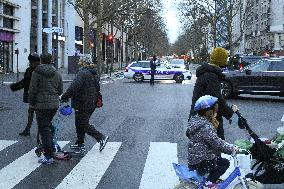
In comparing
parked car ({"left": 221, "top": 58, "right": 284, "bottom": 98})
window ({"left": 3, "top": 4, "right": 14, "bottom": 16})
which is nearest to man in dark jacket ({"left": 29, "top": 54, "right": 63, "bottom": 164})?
parked car ({"left": 221, "top": 58, "right": 284, "bottom": 98})

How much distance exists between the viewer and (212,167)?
607 centimetres

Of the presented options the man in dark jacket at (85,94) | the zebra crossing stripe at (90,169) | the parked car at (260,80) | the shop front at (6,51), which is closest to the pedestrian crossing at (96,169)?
the zebra crossing stripe at (90,169)

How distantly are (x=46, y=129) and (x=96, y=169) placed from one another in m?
1.05

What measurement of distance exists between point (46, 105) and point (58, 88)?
18.0 inches

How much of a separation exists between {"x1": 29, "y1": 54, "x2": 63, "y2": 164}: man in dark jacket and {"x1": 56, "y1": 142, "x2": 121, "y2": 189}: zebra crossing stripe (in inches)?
22.9

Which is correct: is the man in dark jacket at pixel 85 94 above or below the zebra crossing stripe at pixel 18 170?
above

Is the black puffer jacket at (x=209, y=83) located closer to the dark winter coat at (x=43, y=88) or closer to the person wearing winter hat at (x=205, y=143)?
the person wearing winter hat at (x=205, y=143)

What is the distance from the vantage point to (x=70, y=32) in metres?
67.8

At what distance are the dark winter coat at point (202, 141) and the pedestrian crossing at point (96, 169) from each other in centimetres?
148

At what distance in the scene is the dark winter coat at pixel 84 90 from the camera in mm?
9531

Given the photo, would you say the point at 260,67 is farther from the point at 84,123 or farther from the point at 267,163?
the point at 267,163

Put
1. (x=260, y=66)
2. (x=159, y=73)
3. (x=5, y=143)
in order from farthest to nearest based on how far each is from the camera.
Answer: (x=159, y=73), (x=260, y=66), (x=5, y=143)

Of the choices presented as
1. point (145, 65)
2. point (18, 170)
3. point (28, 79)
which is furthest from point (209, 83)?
point (145, 65)

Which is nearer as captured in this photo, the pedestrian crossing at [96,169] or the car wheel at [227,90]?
the pedestrian crossing at [96,169]
